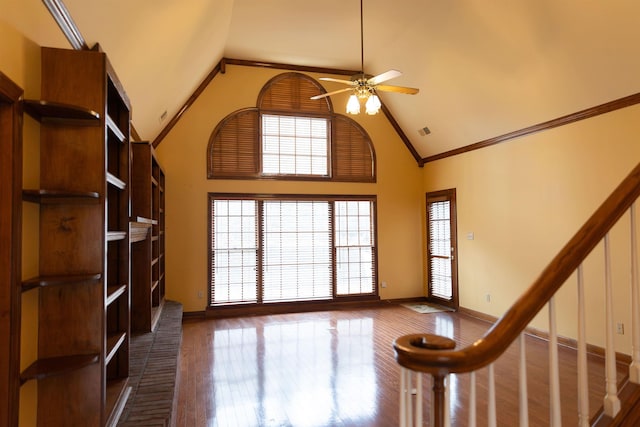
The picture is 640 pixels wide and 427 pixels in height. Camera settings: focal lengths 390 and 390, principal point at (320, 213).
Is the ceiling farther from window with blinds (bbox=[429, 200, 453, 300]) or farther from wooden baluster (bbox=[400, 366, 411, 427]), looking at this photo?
wooden baluster (bbox=[400, 366, 411, 427])

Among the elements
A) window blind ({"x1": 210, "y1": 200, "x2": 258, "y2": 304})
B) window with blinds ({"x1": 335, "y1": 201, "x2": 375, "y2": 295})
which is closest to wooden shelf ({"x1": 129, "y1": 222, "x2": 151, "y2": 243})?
window blind ({"x1": 210, "y1": 200, "x2": 258, "y2": 304})

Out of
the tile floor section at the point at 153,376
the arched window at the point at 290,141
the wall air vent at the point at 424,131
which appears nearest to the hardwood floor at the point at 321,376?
the tile floor section at the point at 153,376

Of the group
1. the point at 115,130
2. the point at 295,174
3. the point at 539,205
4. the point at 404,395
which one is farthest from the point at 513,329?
the point at 295,174

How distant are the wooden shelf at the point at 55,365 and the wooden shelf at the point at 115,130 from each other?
51.8 inches

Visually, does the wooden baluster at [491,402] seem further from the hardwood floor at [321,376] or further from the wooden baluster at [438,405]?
the hardwood floor at [321,376]

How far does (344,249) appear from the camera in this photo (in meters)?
7.14

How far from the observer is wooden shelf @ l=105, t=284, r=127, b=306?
7.60ft

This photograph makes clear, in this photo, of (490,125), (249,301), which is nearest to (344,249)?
(249,301)

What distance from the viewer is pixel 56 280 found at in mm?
1903

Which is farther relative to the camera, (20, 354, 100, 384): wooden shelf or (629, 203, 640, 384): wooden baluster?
(20, 354, 100, 384): wooden shelf

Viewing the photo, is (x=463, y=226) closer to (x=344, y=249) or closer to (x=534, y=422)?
(x=344, y=249)

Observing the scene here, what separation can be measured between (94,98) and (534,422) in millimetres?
3624

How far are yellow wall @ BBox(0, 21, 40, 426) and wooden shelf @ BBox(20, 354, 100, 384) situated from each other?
0.06 metres

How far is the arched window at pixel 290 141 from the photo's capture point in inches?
258
